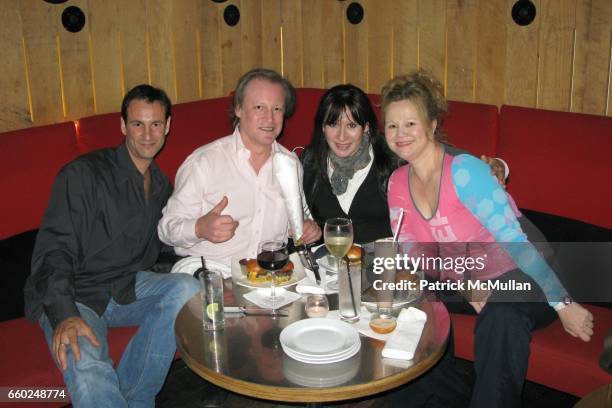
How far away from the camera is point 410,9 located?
3.76 m

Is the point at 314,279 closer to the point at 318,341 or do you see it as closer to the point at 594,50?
the point at 318,341

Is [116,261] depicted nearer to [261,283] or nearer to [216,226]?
[216,226]

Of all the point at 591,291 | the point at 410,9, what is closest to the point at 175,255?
the point at 591,291

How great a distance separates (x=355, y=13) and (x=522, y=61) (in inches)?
45.6

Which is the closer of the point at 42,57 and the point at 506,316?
the point at 506,316

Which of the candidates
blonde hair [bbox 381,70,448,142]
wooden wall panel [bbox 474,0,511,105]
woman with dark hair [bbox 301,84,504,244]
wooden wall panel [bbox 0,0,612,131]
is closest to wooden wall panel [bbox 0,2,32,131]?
wooden wall panel [bbox 0,0,612,131]

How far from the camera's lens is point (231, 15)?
3990 mm

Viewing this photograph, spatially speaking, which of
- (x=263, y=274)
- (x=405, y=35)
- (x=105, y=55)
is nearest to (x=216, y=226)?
(x=263, y=274)

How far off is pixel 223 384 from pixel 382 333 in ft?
1.53

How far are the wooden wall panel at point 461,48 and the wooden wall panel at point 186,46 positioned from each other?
1520mm

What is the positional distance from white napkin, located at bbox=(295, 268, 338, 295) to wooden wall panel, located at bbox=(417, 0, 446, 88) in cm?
197

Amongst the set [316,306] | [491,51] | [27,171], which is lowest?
[316,306]

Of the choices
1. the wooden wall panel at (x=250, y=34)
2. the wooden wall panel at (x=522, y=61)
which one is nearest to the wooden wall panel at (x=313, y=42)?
the wooden wall panel at (x=250, y=34)

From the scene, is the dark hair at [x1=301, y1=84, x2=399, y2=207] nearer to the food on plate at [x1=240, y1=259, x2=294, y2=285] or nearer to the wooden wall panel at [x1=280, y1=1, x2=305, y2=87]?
the food on plate at [x1=240, y1=259, x2=294, y2=285]
